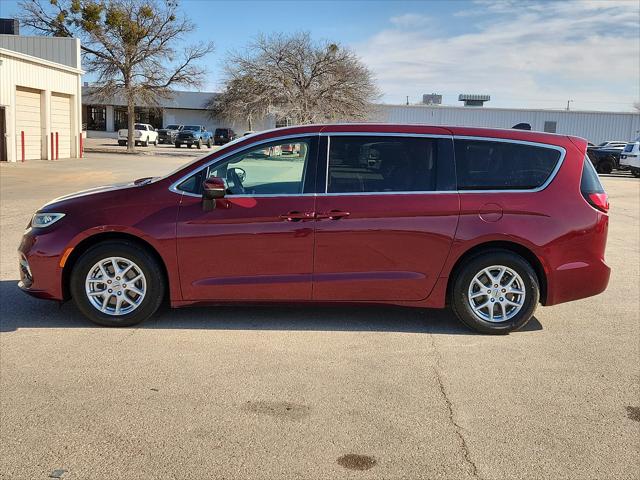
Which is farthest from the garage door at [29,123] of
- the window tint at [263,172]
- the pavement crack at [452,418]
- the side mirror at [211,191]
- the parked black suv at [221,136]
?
the parked black suv at [221,136]

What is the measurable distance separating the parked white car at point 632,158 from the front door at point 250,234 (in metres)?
31.1

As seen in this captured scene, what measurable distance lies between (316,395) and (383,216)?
178cm

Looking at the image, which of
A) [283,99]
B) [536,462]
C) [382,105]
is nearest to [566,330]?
[536,462]

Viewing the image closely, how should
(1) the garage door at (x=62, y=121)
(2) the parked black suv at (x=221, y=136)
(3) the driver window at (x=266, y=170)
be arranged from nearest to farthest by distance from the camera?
(3) the driver window at (x=266, y=170) → (1) the garage door at (x=62, y=121) → (2) the parked black suv at (x=221, y=136)

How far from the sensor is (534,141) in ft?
18.1

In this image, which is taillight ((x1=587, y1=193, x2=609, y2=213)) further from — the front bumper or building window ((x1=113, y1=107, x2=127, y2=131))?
building window ((x1=113, y1=107, x2=127, y2=131))

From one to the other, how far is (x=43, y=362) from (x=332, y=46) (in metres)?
39.9

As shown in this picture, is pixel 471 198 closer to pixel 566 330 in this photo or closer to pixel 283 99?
pixel 566 330

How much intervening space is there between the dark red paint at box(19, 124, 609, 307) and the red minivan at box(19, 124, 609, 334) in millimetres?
12

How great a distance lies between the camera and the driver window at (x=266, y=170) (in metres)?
5.37

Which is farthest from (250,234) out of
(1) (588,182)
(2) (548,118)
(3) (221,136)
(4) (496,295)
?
(2) (548,118)

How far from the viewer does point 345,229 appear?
207 inches

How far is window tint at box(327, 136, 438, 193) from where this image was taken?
5.35 m

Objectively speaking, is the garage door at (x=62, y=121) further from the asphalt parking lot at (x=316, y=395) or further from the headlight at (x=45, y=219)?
the headlight at (x=45, y=219)
